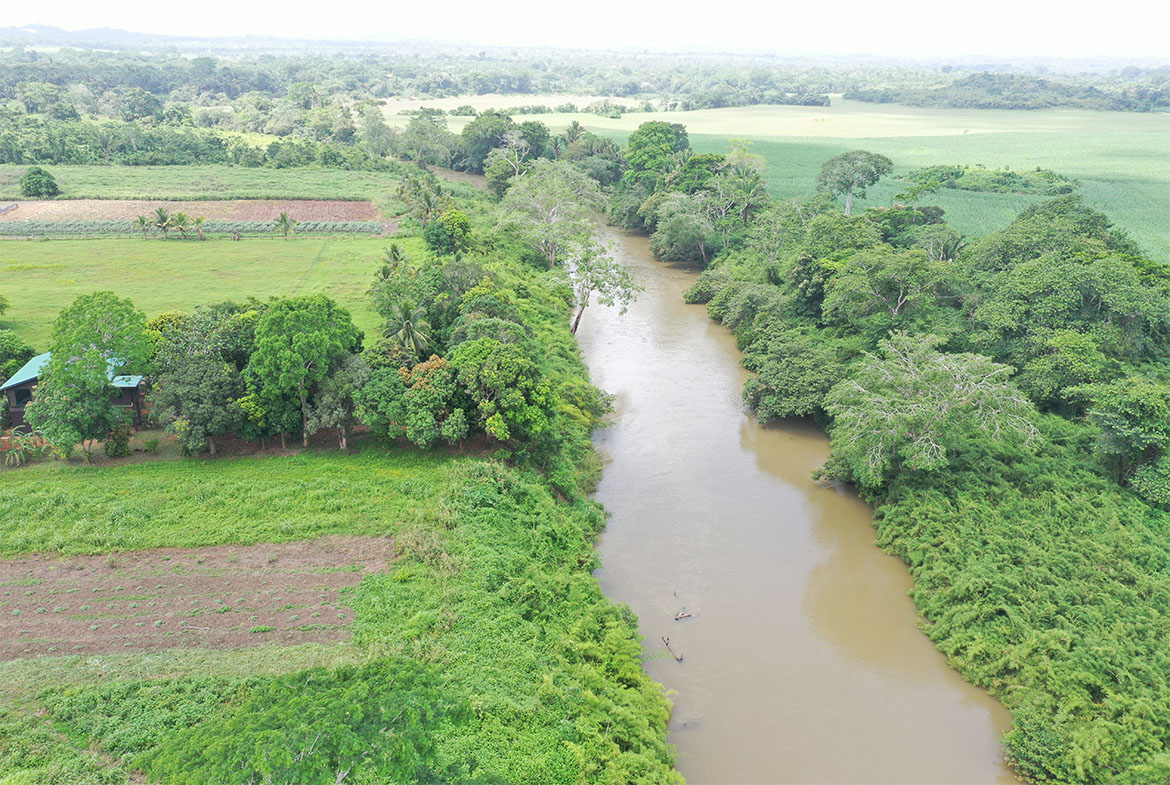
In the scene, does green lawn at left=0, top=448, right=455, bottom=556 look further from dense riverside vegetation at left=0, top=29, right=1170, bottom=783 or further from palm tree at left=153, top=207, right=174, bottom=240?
palm tree at left=153, top=207, right=174, bottom=240

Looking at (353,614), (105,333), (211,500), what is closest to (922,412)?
(353,614)

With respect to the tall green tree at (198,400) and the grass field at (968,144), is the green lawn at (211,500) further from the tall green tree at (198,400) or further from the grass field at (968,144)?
the grass field at (968,144)

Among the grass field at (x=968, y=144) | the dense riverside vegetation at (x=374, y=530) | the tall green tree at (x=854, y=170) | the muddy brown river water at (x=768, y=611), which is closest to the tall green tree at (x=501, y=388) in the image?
the dense riverside vegetation at (x=374, y=530)

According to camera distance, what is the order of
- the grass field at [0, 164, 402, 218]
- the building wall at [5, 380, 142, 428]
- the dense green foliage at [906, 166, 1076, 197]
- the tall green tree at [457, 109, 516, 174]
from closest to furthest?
the building wall at [5, 380, 142, 428] < the dense green foliage at [906, 166, 1076, 197] < the grass field at [0, 164, 402, 218] < the tall green tree at [457, 109, 516, 174]

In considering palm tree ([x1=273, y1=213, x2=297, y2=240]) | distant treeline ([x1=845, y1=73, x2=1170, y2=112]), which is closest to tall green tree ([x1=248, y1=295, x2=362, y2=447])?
palm tree ([x1=273, y1=213, x2=297, y2=240])

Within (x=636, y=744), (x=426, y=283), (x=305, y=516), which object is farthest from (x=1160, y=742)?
(x=426, y=283)
